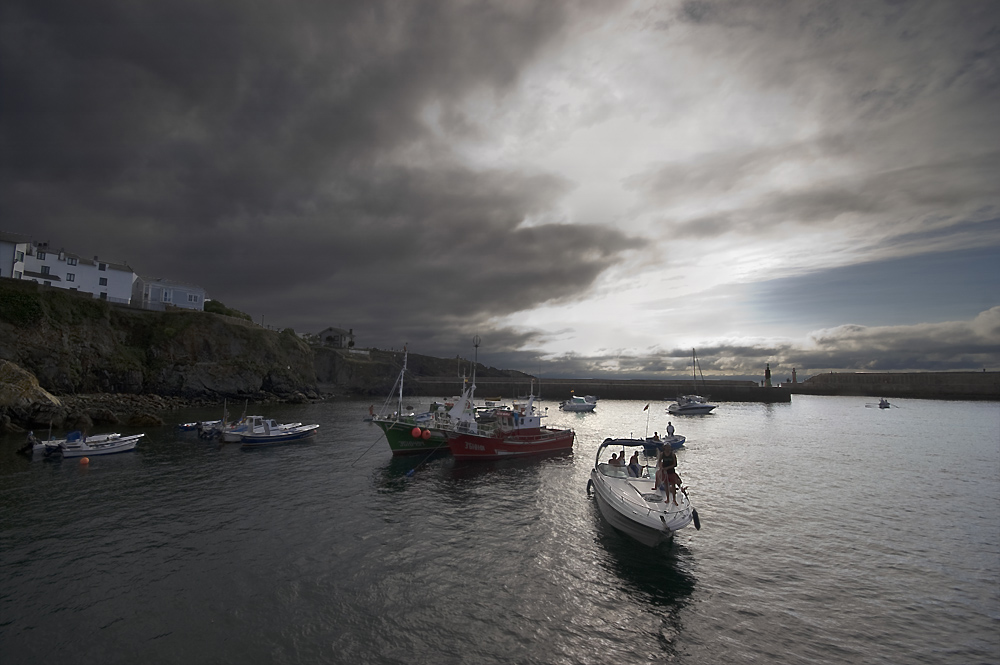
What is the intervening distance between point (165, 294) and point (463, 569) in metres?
103

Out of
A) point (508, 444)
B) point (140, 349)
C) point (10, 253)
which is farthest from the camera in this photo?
A: point (140, 349)

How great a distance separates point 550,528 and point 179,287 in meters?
103

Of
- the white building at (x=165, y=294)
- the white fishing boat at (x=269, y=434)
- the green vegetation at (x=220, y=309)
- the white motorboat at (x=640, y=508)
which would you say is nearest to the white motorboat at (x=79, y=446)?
the white fishing boat at (x=269, y=434)

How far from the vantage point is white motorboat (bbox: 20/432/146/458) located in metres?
32.5

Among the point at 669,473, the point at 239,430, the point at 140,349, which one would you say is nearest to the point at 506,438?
the point at 669,473

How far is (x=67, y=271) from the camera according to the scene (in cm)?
7506

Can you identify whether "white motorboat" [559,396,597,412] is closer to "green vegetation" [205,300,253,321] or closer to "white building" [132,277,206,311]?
"green vegetation" [205,300,253,321]

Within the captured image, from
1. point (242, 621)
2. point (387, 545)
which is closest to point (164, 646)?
point (242, 621)

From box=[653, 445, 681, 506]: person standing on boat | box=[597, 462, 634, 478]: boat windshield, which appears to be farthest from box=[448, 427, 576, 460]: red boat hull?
box=[653, 445, 681, 506]: person standing on boat

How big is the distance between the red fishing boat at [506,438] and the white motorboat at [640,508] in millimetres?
13877

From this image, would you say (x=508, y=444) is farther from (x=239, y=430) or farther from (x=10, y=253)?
(x=10, y=253)

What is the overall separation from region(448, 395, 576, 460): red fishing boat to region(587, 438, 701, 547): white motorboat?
1388cm

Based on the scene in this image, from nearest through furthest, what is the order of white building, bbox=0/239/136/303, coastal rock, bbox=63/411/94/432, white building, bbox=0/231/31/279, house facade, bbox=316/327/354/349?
coastal rock, bbox=63/411/94/432
white building, bbox=0/231/31/279
white building, bbox=0/239/136/303
house facade, bbox=316/327/354/349

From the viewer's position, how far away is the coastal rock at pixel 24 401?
4272cm
